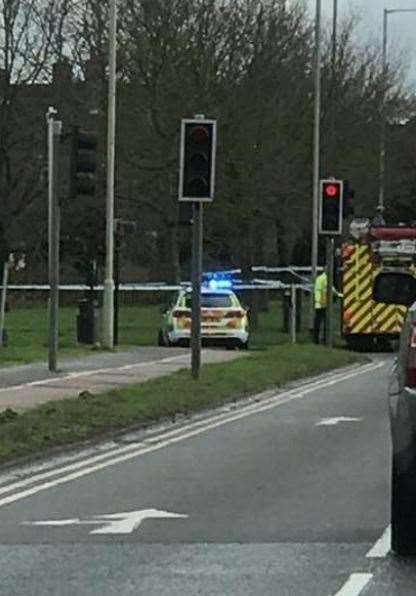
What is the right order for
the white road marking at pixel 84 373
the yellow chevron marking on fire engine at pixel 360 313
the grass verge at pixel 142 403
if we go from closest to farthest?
the grass verge at pixel 142 403, the white road marking at pixel 84 373, the yellow chevron marking on fire engine at pixel 360 313

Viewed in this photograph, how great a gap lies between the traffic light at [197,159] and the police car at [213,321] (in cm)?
1071

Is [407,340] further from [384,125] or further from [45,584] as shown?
[384,125]

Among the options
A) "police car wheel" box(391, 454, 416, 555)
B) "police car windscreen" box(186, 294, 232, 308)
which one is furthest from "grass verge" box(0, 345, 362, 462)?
"police car wheel" box(391, 454, 416, 555)

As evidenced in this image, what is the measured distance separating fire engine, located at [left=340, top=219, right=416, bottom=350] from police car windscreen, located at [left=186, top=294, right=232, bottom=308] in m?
3.50

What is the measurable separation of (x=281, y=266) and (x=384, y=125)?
1058 cm

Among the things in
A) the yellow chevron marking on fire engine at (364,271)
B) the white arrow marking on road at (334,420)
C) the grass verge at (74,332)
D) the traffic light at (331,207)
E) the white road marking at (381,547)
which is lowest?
the grass verge at (74,332)

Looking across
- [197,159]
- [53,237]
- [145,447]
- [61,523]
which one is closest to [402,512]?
[61,523]

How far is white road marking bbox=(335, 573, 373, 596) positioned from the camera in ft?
26.9

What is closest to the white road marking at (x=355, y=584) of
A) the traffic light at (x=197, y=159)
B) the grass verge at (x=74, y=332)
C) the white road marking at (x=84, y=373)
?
the white road marking at (x=84, y=373)

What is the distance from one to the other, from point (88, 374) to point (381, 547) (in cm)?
1437

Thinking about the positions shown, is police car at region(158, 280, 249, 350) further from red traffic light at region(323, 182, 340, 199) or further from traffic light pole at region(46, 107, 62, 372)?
traffic light pole at region(46, 107, 62, 372)

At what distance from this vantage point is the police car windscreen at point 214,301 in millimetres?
33219

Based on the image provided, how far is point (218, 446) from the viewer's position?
15.4 meters

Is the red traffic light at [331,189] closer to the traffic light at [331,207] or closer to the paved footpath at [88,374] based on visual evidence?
the traffic light at [331,207]
